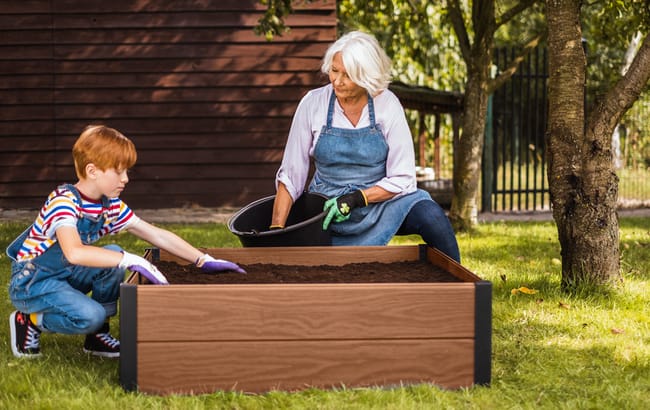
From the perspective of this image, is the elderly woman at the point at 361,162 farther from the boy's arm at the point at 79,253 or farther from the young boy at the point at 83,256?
the boy's arm at the point at 79,253

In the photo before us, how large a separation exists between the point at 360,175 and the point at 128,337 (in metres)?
1.69

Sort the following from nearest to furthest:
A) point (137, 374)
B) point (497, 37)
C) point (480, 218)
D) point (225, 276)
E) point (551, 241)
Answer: point (137, 374) → point (225, 276) → point (551, 241) → point (480, 218) → point (497, 37)

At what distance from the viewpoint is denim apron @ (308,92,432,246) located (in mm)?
4398

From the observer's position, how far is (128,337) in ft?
10.2

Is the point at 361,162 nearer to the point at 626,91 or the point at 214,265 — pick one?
the point at 214,265

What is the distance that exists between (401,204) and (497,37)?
20.1 metres

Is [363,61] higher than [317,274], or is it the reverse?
[363,61]

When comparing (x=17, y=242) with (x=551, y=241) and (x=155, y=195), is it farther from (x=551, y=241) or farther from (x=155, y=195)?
(x=155, y=195)

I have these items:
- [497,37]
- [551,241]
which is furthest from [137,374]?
[497,37]

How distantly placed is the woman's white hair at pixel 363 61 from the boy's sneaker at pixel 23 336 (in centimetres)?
170

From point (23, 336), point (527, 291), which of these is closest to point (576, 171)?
point (527, 291)

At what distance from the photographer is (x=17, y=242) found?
3770 millimetres

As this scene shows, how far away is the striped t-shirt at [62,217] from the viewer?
3438 mm

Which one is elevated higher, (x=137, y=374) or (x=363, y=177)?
(x=363, y=177)
